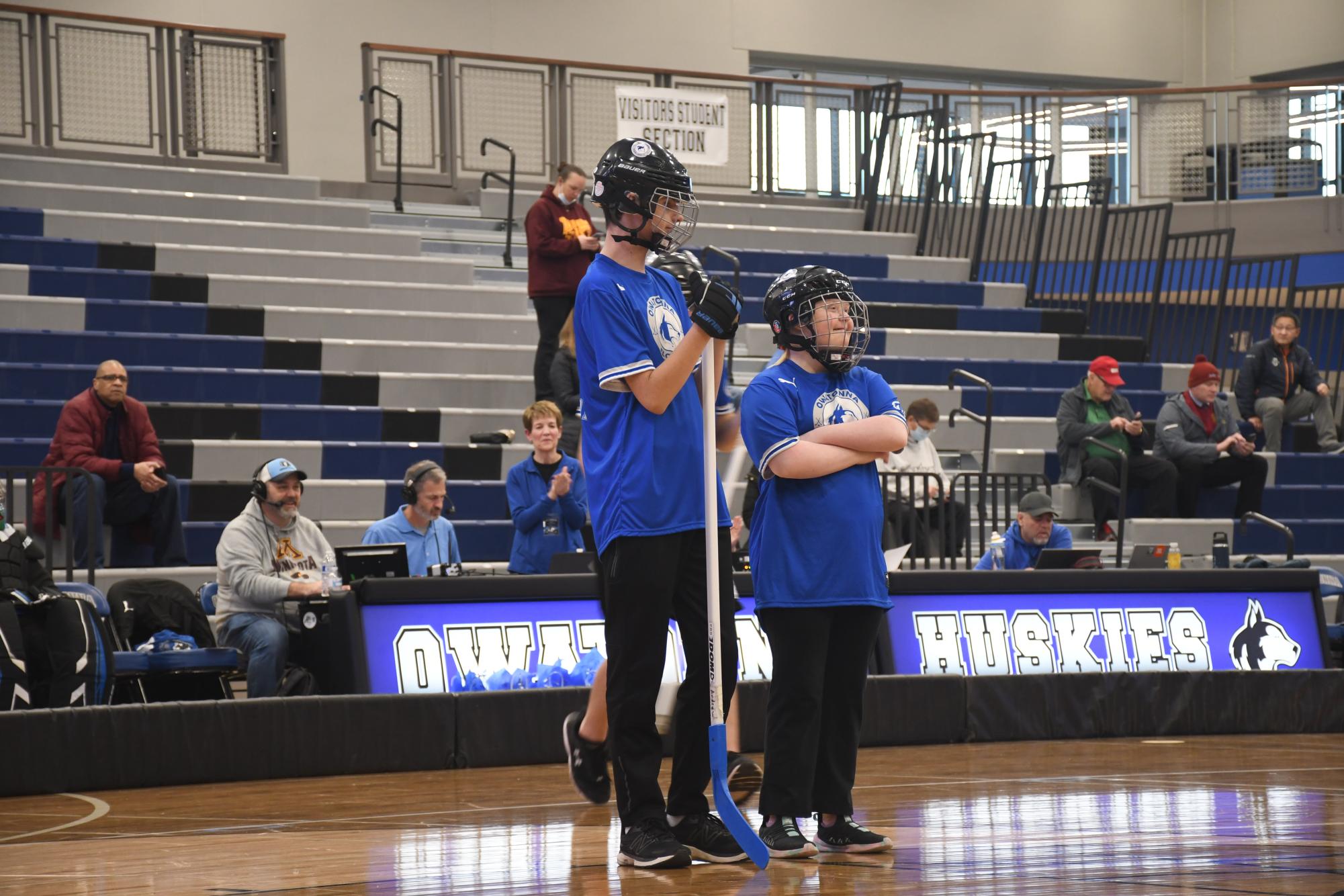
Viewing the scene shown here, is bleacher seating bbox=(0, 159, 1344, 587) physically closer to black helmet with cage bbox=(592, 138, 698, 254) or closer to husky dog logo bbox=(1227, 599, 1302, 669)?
husky dog logo bbox=(1227, 599, 1302, 669)

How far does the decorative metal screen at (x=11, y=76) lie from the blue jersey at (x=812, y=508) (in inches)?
436

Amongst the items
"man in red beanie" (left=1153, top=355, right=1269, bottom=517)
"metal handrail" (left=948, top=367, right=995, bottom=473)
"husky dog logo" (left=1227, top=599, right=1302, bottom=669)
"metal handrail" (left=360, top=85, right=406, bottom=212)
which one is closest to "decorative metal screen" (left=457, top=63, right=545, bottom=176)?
"metal handrail" (left=360, top=85, right=406, bottom=212)

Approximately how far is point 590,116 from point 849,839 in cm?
1242

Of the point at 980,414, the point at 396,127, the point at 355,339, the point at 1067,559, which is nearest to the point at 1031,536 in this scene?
the point at 1067,559

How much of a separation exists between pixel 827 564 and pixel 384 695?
295 cm

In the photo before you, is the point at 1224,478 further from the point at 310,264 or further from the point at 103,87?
the point at 103,87

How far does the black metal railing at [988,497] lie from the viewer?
9.98 m

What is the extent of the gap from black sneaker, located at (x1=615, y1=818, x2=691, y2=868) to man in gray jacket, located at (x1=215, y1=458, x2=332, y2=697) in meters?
3.94

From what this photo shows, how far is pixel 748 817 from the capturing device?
15.4ft

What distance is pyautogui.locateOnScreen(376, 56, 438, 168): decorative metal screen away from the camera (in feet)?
50.0

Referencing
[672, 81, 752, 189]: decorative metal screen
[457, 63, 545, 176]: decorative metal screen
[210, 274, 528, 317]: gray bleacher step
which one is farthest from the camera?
[672, 81, 752, 189]: decorative metal screen

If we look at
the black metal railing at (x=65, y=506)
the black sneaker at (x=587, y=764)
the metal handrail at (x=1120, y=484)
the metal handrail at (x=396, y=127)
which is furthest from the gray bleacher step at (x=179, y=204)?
the black sneaker at (x=587, y=764)

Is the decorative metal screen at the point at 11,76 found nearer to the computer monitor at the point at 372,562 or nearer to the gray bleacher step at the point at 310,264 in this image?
the gray bleacher step at the point at 310,264

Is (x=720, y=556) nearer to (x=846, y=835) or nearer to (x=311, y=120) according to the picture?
(x=846, y=835)
